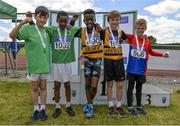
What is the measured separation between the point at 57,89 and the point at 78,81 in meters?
0.93

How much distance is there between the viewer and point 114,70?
18.6 ft

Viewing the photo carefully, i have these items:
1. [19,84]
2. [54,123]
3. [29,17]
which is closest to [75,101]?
[54,123]

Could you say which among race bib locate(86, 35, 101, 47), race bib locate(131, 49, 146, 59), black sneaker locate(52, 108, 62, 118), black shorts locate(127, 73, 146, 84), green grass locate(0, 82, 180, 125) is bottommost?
green grass locate(0, 82, 180, 125)

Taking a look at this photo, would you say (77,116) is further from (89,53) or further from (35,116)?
(89,53)

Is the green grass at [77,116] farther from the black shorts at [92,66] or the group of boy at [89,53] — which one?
the black shorts at [92,66]

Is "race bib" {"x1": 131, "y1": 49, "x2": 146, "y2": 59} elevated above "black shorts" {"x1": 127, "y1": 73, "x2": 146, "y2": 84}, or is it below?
above

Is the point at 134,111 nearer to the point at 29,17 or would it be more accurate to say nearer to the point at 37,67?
the point at 37,67

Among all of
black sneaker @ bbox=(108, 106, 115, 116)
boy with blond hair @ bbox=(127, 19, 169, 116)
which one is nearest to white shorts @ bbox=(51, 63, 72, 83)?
black sneaker @ bbox=(108, 106, 115, 116)

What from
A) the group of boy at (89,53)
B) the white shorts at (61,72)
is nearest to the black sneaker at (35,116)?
the group of boy at (89,53)

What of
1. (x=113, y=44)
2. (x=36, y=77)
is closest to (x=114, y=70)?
(x=113, y=44)

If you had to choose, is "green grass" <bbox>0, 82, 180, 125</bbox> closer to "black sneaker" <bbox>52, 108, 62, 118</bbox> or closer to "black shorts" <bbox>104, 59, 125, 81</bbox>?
"black sneaker" <bbox>52, 108, 62, 118</bbox>

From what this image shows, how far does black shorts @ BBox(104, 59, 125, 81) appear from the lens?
18.5ft

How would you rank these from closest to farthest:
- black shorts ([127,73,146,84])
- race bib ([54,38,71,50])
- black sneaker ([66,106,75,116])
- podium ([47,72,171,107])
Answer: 1. race bib ([54,38,71,50])
2. black sneaker ([66,106,75,116])
3. black shorts ([127,73,146,84])
4. podium ([47,72,171,107])

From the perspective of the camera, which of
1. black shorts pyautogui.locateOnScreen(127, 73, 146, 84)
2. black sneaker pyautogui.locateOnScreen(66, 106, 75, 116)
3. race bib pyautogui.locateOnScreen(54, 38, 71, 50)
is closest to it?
race bib pyautogui.locateOnScreen(54, 38, 71, 50)
